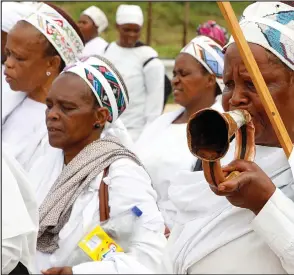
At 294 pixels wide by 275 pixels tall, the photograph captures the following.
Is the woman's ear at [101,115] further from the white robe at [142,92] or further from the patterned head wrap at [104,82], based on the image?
the white robe at [142,92]

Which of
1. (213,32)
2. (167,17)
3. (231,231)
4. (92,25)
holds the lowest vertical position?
(167,17)

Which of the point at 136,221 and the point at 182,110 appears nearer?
the point at 136,221

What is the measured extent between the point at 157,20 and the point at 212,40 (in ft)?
50.1

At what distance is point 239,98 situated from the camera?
108 inches

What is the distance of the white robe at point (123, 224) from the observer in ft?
12.9

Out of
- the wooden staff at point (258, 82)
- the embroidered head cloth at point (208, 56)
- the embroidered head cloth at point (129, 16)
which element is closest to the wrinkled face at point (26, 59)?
the embroidered head cloth at point (208, 56)

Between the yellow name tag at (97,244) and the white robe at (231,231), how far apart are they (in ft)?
3.18

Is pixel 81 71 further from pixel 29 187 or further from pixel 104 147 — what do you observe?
pixel 29 187

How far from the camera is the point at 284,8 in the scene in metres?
2.88

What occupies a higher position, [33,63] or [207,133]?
[207,133]

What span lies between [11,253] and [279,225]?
1320mm

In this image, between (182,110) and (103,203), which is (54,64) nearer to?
(182,110)

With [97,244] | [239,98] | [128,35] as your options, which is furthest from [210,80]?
[128,35]

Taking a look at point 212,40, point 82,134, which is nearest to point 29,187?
point 82,134
